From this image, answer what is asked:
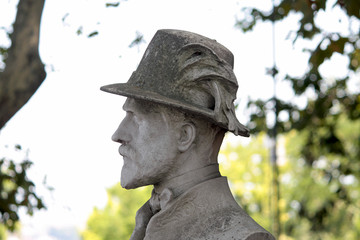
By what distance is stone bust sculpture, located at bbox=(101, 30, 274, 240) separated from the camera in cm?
326

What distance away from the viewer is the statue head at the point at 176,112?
331 centimetres

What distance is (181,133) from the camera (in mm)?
3342

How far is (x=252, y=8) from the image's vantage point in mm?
7695

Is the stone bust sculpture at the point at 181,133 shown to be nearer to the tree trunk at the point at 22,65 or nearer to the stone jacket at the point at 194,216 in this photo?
the stone jacket at the point at 194,216

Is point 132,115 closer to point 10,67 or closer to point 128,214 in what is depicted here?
point 10,67

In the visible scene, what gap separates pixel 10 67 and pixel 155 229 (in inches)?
119

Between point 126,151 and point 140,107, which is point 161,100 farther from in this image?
point 126,151

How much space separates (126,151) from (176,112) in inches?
14.5

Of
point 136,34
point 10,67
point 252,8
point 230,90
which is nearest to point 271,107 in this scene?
point 252,8

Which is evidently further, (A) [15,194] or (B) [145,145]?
(A) [15,194]

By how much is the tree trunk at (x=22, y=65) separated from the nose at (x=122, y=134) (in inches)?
92.8

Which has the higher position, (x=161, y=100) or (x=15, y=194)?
(x=161, y=100)

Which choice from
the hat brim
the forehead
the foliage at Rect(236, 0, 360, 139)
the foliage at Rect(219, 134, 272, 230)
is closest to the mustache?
the forehead

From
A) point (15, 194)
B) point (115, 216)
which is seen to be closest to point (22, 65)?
point (15, 194)
